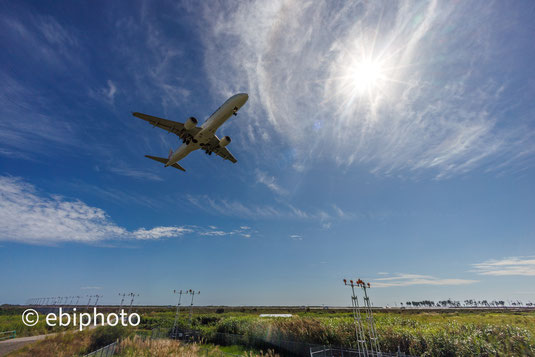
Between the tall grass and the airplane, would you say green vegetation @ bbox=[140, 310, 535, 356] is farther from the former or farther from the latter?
the airplane

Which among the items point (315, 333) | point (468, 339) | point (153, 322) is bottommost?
point (153, 322)

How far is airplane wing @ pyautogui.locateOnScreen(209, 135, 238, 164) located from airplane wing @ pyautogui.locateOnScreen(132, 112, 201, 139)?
12.1ft

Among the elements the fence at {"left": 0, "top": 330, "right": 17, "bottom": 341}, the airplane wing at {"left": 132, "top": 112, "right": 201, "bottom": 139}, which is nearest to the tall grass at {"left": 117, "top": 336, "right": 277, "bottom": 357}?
the airplane wing at {"left": 132, "top": 112, "right": 201, "bottom": 139}

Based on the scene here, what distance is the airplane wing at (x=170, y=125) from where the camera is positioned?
2465 cm

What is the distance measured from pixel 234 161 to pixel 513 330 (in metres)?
31.0

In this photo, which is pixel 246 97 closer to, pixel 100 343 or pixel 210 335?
pixel 100 343

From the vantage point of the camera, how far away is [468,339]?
14156 mm

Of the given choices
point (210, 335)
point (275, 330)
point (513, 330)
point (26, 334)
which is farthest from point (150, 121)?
point (26, 334)

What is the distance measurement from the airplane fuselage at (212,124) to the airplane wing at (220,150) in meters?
1.88

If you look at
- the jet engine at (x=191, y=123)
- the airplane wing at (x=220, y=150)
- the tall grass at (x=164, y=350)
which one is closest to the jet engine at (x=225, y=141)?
the airplane wing at (x=220, y=150)

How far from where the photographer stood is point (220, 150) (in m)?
31.0

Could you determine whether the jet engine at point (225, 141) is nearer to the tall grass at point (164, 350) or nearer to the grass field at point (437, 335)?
the tall grass at point (164, 350)

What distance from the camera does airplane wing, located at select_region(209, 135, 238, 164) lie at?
28.9 meters

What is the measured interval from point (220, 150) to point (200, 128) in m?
6.48
